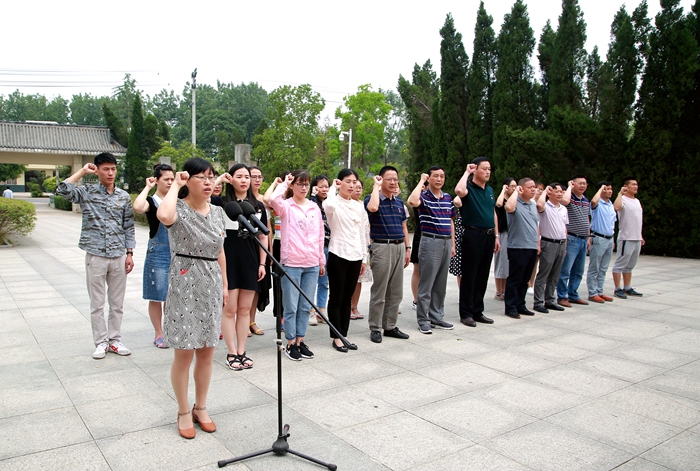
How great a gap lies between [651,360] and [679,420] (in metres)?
1.48

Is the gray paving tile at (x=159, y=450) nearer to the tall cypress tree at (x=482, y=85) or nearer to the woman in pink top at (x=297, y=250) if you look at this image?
the woman in pink top at (x=297, y=250)

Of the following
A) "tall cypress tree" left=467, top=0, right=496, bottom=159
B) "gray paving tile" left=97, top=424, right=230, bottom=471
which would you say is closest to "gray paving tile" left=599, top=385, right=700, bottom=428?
"gray paving tile" left=97, top=424, right=230, bottom=471

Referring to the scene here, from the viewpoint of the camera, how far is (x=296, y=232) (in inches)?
191

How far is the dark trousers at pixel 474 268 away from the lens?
6227 millimetres

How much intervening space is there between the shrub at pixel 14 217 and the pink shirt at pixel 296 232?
11949mm

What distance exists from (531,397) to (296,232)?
237 cm

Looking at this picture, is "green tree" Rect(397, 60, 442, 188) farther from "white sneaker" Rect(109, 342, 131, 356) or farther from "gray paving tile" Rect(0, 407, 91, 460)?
"gray paving tile" Rect(0, 407, 91, 460)

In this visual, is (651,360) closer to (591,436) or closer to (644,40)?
(591,436)

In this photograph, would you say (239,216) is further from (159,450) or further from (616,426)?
(616,426)

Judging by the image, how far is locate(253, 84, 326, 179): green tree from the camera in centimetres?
2622

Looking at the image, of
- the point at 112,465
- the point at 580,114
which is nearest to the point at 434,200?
the point at 112,465

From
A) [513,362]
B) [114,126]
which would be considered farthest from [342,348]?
[114,126]

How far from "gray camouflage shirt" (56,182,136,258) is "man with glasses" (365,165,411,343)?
7.55 ft

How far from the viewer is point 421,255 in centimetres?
587
